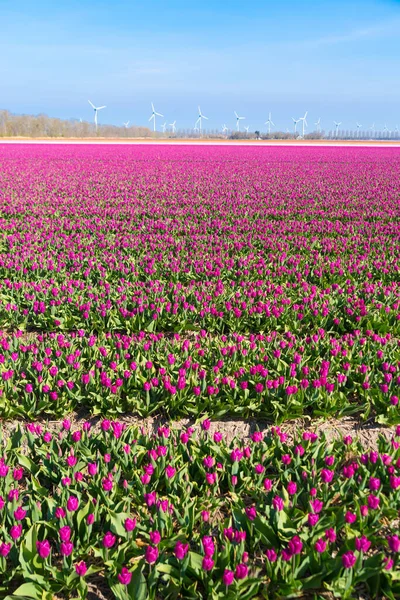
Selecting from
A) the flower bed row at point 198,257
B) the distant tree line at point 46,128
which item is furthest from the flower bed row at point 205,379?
the distant tree line at point 46,128

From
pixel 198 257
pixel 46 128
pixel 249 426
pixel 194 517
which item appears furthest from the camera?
pixel 46 128

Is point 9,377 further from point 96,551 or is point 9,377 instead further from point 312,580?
point 312,580

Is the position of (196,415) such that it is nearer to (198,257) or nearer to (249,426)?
(249,426)

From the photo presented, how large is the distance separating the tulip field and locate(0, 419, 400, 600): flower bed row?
0.02 m

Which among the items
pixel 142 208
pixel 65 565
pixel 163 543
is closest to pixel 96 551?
pixel 65 565

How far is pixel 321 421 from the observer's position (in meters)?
4.92

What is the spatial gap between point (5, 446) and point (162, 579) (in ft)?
6.53

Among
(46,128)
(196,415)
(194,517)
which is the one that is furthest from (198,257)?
(46,128)

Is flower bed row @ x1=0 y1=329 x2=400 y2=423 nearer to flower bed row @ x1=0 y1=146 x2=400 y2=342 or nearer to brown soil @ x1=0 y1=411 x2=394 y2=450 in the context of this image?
brown soil @ x1=0 y1=411 x2=394 y2=450

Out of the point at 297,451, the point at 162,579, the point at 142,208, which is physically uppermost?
the point at 142,208

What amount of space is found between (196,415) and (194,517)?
61.9 inches

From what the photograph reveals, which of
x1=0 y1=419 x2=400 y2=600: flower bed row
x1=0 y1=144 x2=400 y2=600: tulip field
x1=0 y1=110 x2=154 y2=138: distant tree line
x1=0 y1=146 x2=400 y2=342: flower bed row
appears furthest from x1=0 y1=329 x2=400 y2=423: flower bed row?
x1=0 y1=110 x2=154 y2=138: distant tree line

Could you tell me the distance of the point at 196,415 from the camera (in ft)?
16.3

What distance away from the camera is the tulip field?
3006mm
